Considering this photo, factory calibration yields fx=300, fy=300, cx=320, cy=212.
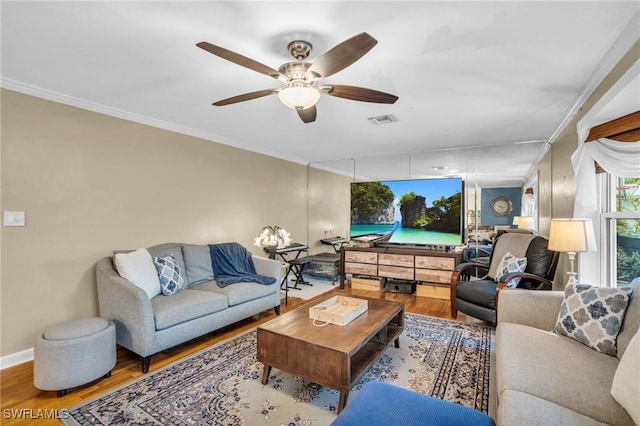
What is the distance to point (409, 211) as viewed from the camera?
17.0ft

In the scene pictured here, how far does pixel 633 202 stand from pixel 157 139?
15.3 feet

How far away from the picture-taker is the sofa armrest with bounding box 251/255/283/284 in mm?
3789

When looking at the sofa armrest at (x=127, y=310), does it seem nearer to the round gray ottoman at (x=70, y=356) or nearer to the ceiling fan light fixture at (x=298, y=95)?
the round gray ottoman at (x=70, y=356)

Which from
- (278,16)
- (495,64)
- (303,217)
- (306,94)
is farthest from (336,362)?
(303,217)

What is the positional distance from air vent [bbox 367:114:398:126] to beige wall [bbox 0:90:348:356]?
2.26 m

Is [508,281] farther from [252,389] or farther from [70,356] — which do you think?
[70,356]

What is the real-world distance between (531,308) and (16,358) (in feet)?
14.1

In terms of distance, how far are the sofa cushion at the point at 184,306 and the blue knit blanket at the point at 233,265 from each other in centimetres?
49

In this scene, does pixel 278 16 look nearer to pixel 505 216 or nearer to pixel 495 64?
pixel 495 64

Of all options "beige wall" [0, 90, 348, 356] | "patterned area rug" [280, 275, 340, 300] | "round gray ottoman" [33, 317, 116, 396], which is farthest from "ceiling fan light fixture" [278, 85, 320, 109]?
"patterned area rug" [280, 275, 340, 300]

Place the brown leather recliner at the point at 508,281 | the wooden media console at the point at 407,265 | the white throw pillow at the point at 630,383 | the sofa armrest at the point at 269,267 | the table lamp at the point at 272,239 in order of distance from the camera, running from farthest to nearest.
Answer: the wooden media console at the point at 407,265
the table lamp at the point at 272,239
the sofa armrest at the point at 269,267
the brown leather recliner at the point at 508,281
the white throw pillow at the point at 630,383

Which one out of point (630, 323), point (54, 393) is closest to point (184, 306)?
point (54, 393)

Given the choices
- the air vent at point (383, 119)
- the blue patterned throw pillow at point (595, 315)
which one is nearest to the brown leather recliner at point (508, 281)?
the blue patterned throw pillow at point (595, 315)

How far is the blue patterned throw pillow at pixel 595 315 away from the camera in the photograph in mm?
1795
